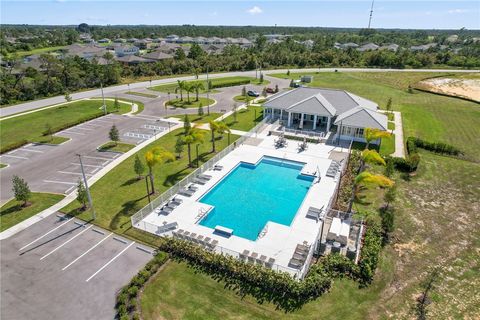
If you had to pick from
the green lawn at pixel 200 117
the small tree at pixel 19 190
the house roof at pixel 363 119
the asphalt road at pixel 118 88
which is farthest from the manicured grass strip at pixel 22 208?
the asphalt road at pixel 118 88

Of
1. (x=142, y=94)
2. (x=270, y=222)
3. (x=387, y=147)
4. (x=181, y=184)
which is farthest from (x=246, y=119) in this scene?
(x=142, y=94)

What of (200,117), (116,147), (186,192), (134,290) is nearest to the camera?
(134,290)

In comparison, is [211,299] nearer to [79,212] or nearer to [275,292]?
[275,292]

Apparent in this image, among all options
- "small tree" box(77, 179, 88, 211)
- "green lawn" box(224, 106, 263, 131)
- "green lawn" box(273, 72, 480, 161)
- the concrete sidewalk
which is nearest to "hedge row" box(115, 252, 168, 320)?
"small tree" box(77, 179, 88, 211)

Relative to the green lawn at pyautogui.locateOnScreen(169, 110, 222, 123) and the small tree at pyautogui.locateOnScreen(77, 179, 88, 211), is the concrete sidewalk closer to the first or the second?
the small tree at pyautogui.locateOnScreen(77, 179, 88, 211)

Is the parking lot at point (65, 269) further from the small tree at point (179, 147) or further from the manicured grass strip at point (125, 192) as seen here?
the small tree at point (179, 147)

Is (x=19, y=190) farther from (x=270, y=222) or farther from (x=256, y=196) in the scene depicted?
(x=270, y=222)
